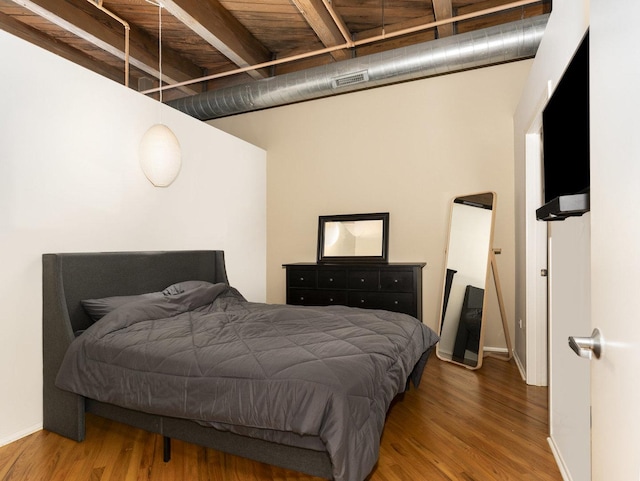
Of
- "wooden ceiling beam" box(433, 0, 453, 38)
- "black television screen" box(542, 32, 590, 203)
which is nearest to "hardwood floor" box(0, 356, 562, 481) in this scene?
"black television screen" box(542, 32, 590, 203)

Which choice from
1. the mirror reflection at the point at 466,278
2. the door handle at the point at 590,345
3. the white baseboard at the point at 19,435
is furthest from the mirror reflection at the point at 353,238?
the door handle at the point at 590,345

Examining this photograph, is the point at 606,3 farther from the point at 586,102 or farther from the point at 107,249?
the point at 107,249

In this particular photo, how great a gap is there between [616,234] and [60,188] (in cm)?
317

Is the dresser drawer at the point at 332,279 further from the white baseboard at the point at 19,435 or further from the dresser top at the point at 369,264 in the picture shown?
the white baseboard at the point at 19,435

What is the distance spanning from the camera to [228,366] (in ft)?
6.55

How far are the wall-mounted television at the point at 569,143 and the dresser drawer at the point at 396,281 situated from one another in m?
2.27

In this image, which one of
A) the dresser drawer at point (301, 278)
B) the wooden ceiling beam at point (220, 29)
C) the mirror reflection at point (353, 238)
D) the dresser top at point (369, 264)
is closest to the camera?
the wooden ceiling beam at point (220, 29)

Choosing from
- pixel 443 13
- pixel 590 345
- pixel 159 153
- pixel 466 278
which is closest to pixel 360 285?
pixel 466 278

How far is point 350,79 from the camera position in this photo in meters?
4.43

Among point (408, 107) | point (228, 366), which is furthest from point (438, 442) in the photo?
point (408, 107)

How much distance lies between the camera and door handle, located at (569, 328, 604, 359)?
860 millimetres

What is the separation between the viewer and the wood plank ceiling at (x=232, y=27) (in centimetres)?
374

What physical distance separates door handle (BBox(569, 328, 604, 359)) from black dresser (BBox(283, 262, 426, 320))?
11.0 feet

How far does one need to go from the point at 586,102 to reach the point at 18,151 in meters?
3.07
